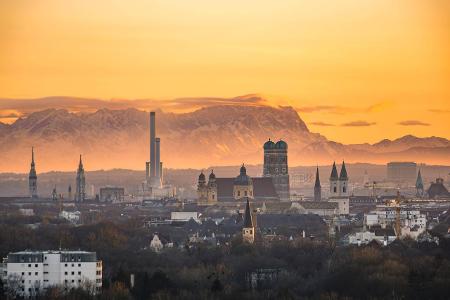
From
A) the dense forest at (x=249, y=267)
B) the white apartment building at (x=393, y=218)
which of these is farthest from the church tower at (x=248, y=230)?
the white apartment building at (x=393, y=218)

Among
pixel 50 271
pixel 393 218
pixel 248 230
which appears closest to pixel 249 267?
pixel 50 271

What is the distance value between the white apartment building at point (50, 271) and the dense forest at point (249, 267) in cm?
112

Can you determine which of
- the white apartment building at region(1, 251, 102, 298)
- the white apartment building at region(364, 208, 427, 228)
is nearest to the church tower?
the white apartment building at region(364, 208, 427, 228)

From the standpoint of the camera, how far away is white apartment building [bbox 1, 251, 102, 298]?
102438 millimetres

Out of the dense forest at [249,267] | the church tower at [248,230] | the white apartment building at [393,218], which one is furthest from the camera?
the white apartment building at [393,218]

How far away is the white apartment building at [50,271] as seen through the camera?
102438 millimetres

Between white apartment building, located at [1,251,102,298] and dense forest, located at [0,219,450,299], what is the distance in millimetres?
1123

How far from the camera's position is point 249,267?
120 meters

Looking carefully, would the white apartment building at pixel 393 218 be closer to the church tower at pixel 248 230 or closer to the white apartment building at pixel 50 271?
the church tower at pixel 248 230

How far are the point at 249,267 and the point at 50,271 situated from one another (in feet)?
55.7

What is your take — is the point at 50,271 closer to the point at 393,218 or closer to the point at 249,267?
the point at 249,267

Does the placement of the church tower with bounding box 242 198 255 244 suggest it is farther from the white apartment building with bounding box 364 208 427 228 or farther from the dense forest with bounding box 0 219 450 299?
the white apartment building with bounding box 364 208 427 228

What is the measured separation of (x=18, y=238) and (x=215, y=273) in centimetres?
2465

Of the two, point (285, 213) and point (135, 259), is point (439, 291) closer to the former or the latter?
point (135, 259)
